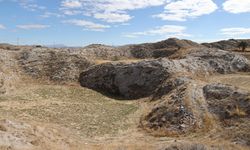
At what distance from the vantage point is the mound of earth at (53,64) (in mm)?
56750

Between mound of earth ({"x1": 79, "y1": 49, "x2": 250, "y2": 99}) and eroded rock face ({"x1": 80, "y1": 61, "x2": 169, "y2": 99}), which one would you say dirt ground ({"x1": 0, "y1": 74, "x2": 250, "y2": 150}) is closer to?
eroded rock face ({"x1": 80, "y1": 61, "x2": 169, "y2": 99})

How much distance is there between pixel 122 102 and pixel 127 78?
645cm

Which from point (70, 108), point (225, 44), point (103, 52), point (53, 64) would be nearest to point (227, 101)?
point (70, 108)

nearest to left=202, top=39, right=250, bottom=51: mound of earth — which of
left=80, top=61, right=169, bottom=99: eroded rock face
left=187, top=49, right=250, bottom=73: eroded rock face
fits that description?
left=187, top=49, right=250, bottom=73: eroded rock face

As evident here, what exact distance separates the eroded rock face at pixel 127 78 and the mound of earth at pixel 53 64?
259 centimetres

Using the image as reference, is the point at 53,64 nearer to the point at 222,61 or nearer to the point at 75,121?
the point at 75,121

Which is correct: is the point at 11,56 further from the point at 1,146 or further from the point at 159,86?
the point at 1,146

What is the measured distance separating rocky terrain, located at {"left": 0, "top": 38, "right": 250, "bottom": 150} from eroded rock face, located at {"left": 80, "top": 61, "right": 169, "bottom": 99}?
0.51ft

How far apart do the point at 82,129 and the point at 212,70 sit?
31.3 m

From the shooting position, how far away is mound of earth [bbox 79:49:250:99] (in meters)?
52.2

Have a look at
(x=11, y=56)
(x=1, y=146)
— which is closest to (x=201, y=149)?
(x=1, y=146)

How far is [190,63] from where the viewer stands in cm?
5809

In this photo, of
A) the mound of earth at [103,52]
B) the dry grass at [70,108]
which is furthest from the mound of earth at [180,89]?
the mound of earth at [103,52]

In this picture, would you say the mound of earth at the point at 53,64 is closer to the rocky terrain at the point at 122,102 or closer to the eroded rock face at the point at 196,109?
the rocky terrain at the point at 122,102
